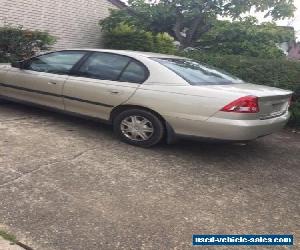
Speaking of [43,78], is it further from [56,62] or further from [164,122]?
[164,122]

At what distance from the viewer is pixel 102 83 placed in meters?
5.38

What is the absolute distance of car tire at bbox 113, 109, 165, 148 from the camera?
5029mm

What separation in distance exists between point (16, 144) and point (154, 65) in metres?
2.12

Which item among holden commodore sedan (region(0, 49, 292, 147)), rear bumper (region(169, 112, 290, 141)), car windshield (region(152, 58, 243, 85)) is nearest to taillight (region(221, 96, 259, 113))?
holden commodore sedan (region(0, 49, 292, 147))

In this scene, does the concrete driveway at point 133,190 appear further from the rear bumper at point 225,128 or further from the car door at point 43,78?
the car door at point 43,78

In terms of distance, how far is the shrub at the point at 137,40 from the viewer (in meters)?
11.9

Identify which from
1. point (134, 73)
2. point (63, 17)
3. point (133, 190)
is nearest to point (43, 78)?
point (134, 73)

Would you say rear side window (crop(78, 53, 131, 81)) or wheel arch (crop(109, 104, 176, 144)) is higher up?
rear side window (crop(78, 53, 131, 81))

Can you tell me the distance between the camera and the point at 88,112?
18.3ft

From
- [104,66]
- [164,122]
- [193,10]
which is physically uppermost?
[193,10]

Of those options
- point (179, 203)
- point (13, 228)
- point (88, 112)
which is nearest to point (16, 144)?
point (88, 112)

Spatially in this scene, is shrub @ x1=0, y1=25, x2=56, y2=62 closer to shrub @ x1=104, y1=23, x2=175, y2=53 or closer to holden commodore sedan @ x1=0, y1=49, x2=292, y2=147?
holden commodore sedan @ x1=0, y1=49, x2=292, y2=147

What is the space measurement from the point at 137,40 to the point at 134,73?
22.8 ft

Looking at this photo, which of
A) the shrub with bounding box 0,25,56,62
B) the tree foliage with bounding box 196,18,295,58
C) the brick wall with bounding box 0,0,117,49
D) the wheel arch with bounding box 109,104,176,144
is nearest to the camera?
the wheel arch with bounding box 109,104,176,144
